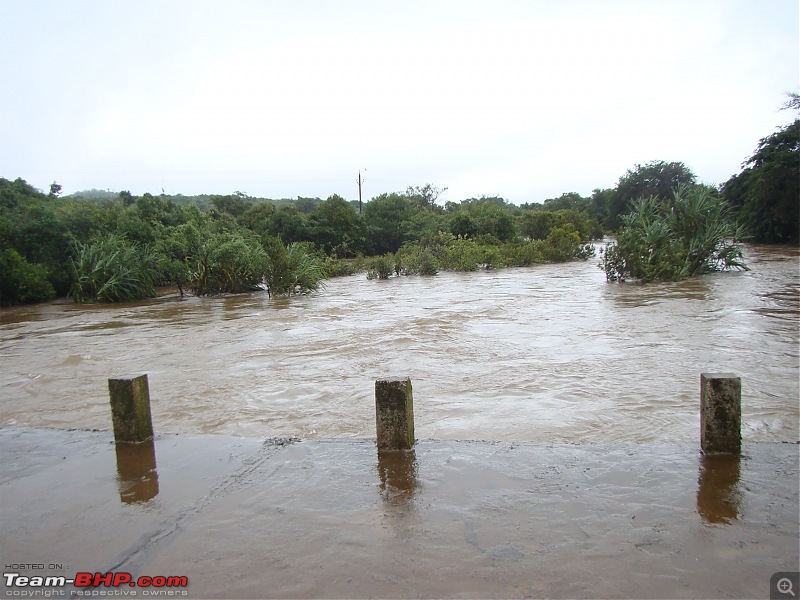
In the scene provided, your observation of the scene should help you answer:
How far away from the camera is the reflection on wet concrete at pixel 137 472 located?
13.2ft

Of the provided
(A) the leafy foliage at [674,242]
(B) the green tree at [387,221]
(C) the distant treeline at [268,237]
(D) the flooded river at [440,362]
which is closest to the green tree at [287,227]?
(C) the distant treeline at [268,237]

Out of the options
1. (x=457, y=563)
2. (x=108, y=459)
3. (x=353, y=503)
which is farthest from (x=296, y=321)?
(x=457, y=563)

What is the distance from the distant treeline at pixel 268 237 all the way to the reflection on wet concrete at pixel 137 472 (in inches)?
521

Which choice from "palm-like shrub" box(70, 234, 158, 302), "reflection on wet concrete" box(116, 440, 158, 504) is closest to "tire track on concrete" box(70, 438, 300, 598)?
"reflection on wet concrete" box(116, 440, 158, 504)

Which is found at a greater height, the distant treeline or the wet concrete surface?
the distant treeline

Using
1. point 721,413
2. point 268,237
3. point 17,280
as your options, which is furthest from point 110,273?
point 721,413

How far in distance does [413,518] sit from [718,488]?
1.93 meters

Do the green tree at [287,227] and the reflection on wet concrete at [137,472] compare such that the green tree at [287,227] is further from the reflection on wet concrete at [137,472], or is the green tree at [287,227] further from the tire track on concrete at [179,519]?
the tire track on concrete at [179,519]

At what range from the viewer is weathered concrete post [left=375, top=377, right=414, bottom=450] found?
14.5 feet

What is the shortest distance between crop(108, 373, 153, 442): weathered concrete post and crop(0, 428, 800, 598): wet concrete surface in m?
0.13

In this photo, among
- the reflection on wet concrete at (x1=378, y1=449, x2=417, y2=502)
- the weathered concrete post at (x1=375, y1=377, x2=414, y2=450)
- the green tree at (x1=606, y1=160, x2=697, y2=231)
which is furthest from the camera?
the green tree at (x1=606, y1=160, x2=697, y2=231)

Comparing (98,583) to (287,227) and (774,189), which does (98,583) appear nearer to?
(287,227)

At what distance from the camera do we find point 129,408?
484 cm

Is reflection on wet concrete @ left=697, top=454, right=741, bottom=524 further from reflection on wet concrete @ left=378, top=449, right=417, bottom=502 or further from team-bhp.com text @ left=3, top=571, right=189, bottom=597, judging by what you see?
team-bhp.com text @ left=3, top=571, right=189, bottom=597
